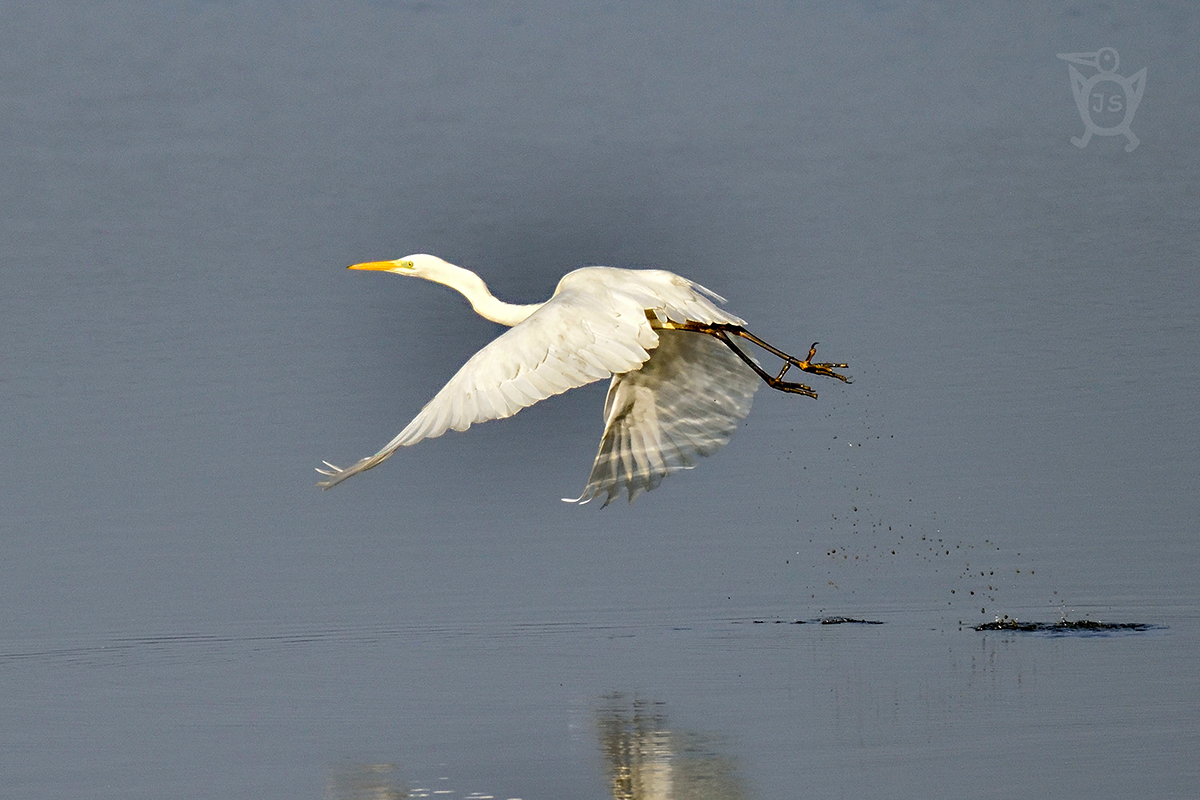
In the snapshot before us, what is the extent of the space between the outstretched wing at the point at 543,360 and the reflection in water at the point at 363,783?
3.90ft

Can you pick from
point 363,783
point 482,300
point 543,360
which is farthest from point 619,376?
point 363,783

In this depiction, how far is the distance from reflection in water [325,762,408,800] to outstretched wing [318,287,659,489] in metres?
1.19

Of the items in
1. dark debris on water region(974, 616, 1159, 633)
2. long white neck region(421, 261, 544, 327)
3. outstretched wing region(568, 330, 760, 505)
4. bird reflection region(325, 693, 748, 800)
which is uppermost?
long white neck region(421, 261, 544, 327)

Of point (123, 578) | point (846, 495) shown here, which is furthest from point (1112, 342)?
point (123, 578)

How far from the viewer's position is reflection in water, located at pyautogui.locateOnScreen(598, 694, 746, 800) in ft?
26.0

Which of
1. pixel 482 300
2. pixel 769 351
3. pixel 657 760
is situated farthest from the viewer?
pixel 482 300

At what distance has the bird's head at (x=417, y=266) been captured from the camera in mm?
11820

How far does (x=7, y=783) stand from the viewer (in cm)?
848

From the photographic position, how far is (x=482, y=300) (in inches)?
454

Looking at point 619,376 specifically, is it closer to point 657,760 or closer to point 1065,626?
point 1065,626

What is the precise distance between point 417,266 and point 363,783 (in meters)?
4.42

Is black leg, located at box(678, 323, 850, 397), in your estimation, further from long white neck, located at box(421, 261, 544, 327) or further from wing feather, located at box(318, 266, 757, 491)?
long white neck, located at box(421, 261, 544, 327)

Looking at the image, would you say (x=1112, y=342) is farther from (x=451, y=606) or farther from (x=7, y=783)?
(x=7, y=783)

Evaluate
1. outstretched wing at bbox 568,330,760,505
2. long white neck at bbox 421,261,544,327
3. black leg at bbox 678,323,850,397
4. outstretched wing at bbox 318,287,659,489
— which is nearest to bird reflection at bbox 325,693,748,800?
outstretched wing at bbox 318,287,659,489
